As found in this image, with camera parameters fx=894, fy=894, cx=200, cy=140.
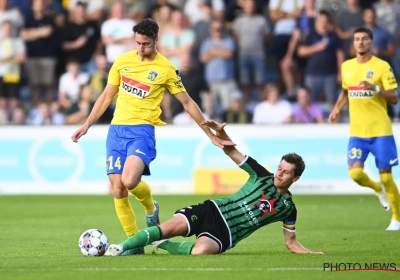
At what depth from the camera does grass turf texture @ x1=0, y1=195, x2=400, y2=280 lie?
7.70 metres

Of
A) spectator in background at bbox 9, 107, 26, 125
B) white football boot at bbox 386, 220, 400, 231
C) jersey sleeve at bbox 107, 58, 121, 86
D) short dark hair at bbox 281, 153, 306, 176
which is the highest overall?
jersey sleeve at bbox 107, 58, 121, 86

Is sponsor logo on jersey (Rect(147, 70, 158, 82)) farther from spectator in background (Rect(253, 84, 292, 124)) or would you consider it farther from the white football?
spectator in background (Rect(253, 84, 292, 124))

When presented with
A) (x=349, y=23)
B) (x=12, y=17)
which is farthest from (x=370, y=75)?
(x=12, y=17)

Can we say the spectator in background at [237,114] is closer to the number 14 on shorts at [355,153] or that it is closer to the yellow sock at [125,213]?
the number 14 on shorts at [355,153]

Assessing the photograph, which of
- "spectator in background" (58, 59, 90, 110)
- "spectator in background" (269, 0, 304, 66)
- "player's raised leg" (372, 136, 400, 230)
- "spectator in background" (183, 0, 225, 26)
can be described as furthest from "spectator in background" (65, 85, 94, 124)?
"player's raised leg" (372, 136, 400, 230)

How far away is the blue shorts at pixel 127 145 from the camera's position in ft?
31.6

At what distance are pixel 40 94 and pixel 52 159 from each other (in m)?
3.23

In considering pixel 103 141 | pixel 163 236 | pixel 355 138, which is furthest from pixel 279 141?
pixel 163 236

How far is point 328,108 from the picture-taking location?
64.8 ft

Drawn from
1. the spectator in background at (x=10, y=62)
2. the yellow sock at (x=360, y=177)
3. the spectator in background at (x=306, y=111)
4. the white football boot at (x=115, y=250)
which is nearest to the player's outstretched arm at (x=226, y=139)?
the white football boot at (x=115, y=250)

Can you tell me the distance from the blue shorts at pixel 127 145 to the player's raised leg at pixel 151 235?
100 cm

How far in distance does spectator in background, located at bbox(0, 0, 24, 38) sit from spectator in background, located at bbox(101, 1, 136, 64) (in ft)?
7.06

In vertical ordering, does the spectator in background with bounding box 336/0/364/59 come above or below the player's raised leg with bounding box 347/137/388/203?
above

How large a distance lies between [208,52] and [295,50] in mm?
2009
